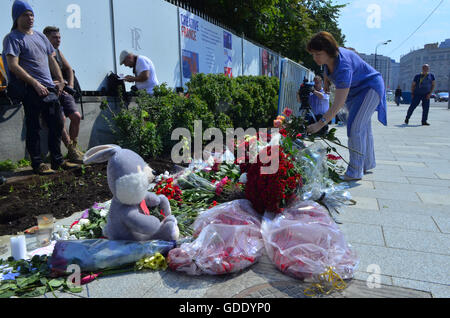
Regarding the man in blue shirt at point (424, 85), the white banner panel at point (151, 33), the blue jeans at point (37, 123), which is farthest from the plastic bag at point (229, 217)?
the man in blue shirt at point (424, 85)

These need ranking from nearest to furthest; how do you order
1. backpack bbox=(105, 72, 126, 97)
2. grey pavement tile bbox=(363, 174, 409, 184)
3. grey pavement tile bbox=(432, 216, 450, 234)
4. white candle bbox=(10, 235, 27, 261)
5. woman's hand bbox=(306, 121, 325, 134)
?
white candle bbox=(10, 235, 27, 261) < grey pavement tile bbox=(432, 216, 450, 234) < woman's hand bbox=(306, 121, 325, 134) < grey pavement tile bbox=(363, 174, 409, 184) < backpack bbox=(105, 72, 126, 97)

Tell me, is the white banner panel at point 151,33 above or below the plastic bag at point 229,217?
above

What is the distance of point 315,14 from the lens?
75.2 feet

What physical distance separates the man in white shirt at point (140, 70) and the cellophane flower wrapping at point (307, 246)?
13.5 ft

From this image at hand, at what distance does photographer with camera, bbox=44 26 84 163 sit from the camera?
4707 millimetres

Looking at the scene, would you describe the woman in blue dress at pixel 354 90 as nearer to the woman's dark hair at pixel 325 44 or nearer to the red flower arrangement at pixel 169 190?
the woman's dark hair at pixel 325 44

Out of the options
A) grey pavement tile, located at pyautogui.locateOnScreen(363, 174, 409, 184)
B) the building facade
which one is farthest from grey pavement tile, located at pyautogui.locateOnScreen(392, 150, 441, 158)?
the building facade

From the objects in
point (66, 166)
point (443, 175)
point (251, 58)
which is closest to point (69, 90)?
point (66, 166)

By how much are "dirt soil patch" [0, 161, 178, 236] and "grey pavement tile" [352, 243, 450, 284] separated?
9.11 ft

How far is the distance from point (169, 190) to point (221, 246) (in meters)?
1.15

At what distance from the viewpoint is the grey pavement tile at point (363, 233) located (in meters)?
2.62

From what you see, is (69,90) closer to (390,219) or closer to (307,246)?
(307,246)

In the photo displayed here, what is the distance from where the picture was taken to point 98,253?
2.21 metres

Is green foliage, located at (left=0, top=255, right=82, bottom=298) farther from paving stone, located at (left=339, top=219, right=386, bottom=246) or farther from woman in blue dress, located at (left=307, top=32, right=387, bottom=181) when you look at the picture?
woman in blue dress, located at (left=307, top=32, right=387, bottom=181)
